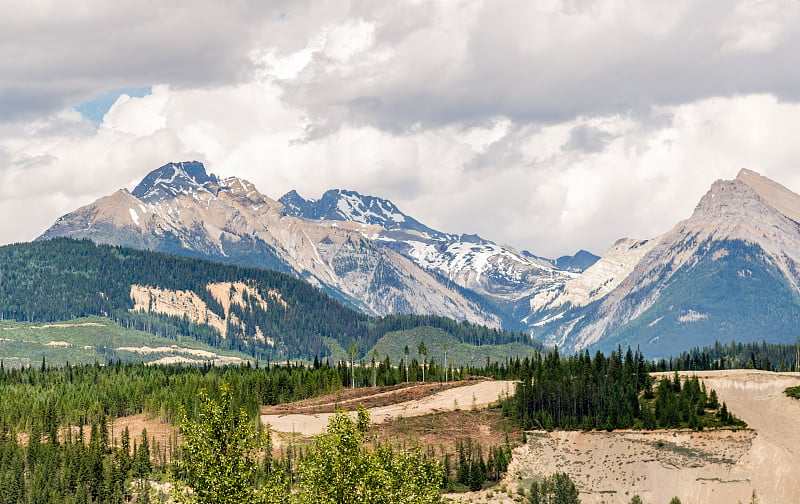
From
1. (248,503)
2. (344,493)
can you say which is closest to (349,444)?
(344,493)

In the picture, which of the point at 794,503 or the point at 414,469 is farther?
the point at 794,503

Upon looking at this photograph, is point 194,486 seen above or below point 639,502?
above

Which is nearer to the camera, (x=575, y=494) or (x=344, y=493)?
(x=344, y=493)

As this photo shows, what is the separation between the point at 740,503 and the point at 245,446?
14936cm

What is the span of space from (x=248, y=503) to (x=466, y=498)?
132 m

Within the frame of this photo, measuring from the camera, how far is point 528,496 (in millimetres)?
199375

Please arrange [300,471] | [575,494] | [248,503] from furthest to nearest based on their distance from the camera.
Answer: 1. [575,494]
2. [300,471]
3. [248,503]

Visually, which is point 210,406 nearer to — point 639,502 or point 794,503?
point 639,502

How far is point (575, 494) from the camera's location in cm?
19612

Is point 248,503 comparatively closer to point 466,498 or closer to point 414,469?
point 414,469

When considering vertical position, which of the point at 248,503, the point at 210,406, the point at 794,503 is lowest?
the point at 794,503

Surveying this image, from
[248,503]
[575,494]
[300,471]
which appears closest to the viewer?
[248,503]

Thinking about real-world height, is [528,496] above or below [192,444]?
below

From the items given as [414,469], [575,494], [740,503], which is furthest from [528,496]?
[414,469]
